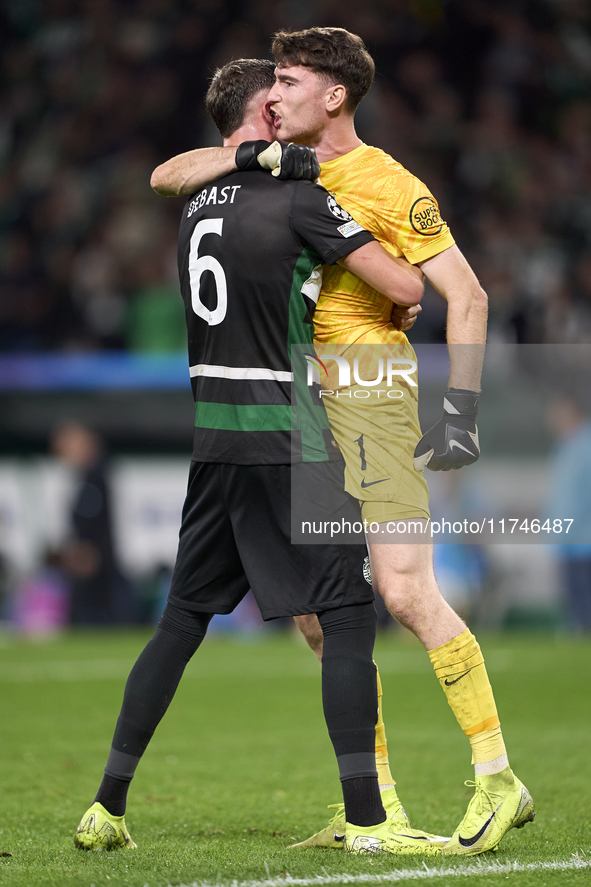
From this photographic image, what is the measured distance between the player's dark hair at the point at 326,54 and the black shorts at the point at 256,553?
1.15m

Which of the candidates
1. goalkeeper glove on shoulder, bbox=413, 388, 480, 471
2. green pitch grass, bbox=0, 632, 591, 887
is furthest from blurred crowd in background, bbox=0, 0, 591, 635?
goalkeeper glove on shoulder, bbox=413, 388, 480, 471

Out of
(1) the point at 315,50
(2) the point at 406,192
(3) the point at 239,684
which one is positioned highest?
(1) the point at 315,50

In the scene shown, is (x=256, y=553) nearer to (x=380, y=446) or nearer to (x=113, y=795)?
(x=380, y=446)

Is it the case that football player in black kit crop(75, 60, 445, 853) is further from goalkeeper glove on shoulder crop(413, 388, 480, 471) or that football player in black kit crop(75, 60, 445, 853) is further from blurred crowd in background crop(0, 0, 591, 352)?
blurred crowd in background crop(0, 0, 591, 352)

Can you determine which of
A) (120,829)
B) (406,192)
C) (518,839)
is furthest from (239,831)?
(406,192)

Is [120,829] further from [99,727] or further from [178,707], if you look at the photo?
[178,707]

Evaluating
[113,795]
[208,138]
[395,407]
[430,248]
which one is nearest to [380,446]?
[395,407]

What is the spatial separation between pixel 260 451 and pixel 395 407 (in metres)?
0.42

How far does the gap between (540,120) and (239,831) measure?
45.4 ft

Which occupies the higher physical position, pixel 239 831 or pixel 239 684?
pixel 239 831

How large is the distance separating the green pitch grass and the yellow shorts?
934 millimetres

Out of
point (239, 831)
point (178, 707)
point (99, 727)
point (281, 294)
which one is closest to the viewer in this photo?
point (281, 294)

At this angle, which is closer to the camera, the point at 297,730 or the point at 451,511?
the point at 297,730

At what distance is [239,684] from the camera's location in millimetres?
7938
